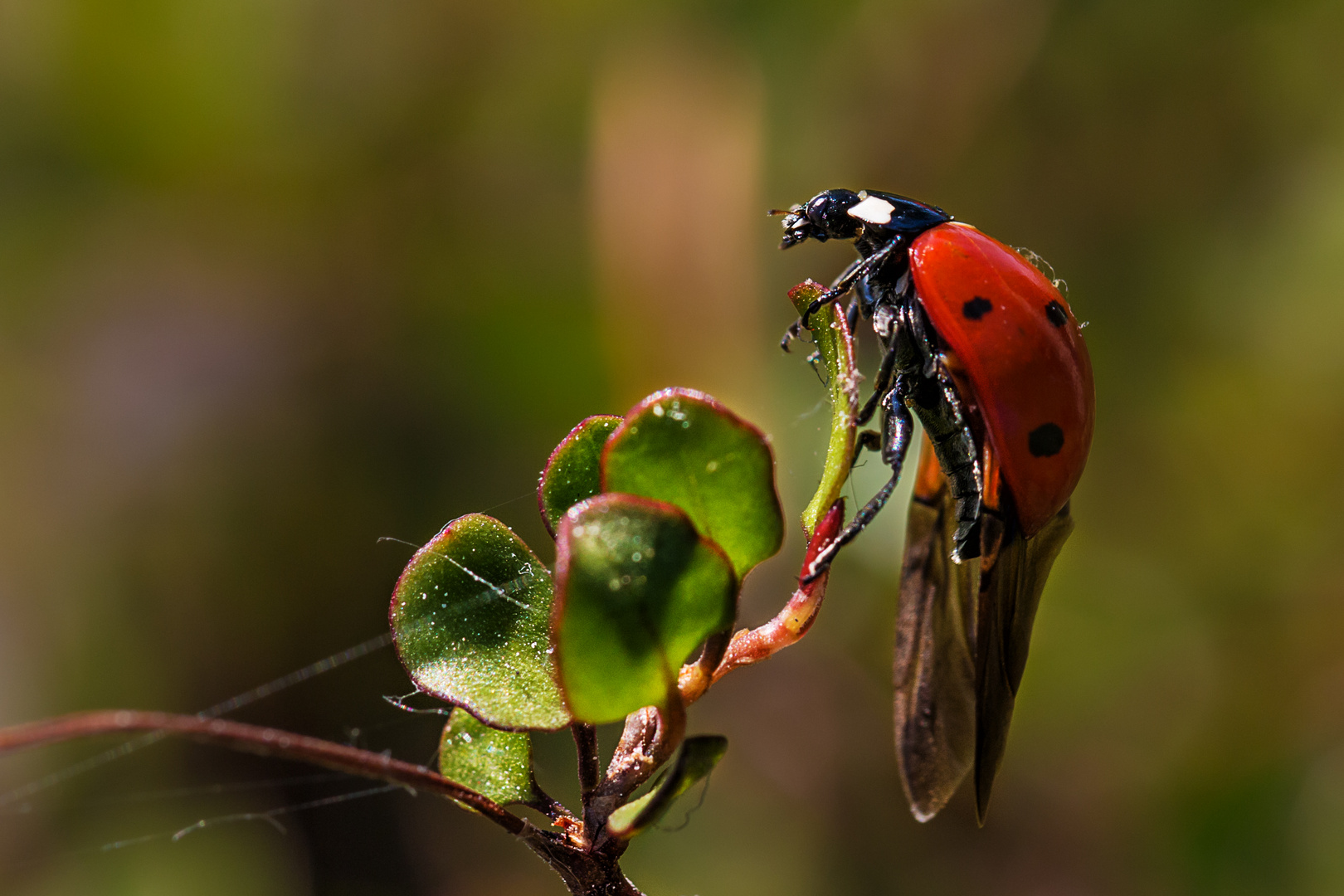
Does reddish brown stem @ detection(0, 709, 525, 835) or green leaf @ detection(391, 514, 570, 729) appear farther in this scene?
green leaf @ detection(391, 514, 570, 729)

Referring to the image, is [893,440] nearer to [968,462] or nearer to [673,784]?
[968,462]

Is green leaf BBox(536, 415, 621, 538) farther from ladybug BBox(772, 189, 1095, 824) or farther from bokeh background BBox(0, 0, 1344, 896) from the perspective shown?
bokeh background BBox(0, 0, 1344, 896)

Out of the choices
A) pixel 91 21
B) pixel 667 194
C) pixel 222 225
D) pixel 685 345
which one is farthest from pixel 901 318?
A: pixel 91 21

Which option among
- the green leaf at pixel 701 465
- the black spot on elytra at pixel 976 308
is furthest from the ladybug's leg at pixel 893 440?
the green leaf at pixel 701 465

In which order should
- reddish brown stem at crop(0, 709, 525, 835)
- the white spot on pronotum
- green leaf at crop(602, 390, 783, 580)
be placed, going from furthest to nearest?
the white spot on pronotum < green leaf at crop(602, 390, 783, 580) < reddish brown stem at crop(0, 709, 525, 835)

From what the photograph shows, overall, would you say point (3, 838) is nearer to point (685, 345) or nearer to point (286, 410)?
point (286, 410)

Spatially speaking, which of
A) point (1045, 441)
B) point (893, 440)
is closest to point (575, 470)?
point (893, 440)

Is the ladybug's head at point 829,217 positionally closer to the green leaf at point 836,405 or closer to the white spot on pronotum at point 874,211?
the white spot on pronotum at point 874,211

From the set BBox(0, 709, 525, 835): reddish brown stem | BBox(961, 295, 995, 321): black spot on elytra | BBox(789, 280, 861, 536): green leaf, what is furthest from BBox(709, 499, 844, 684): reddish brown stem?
BBox(961, 295, 995, 321): black spot on elytra
